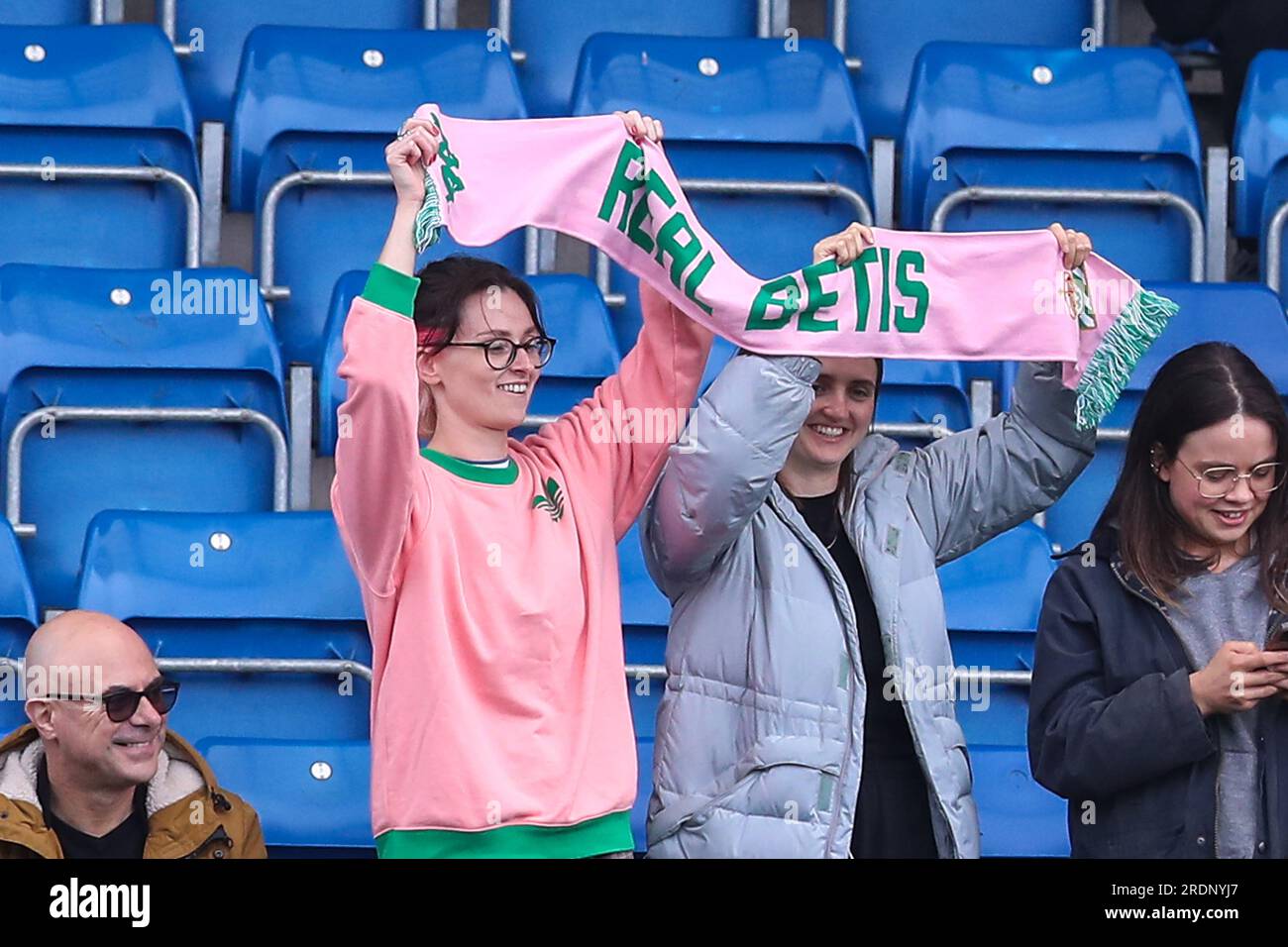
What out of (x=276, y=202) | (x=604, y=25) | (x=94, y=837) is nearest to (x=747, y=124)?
(x=604, y=25)

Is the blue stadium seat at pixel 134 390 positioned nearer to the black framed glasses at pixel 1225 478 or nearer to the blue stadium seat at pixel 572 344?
the blue stadium seat at pixel 572 344

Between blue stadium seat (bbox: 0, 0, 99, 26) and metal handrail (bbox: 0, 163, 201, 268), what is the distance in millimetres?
586

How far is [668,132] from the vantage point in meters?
4.00

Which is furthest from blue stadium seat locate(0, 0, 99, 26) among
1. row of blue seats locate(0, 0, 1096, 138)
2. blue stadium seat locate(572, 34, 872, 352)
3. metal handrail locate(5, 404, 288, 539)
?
metal handrail locate(5, 404, 288, 539)

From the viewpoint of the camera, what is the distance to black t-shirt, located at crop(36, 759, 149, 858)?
2.63m

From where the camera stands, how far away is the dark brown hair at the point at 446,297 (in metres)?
2.42

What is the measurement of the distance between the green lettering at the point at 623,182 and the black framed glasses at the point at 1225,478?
0.71 m

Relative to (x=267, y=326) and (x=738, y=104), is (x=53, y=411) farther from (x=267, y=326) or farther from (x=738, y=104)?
(x=738, y=104)

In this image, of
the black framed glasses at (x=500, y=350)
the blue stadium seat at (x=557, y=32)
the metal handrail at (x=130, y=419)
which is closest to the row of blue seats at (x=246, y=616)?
the metal handrail at (x=130, y=419)

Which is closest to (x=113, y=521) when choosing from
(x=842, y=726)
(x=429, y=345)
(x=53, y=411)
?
(x=53, y=411)

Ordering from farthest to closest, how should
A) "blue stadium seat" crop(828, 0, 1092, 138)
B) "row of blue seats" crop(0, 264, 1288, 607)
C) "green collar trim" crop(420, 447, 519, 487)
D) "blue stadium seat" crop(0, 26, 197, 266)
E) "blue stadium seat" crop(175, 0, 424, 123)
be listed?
"blue stadium seat" crop(828, 0, 1092, 138)
"blue stadium seat" crop(175, 0, 424, 123)
"blue stadium seat" crop(0, 26, 197, 266)
"row of blue seats" crop(0, 264, 1288, 607)
"green collar trim" crop(420, 447, 519, 487)

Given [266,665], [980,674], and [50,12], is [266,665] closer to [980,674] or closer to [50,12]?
[980,674]

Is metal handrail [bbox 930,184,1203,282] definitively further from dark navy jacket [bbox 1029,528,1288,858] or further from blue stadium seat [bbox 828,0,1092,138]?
dark navy jacket [bbox 1029,528,1288,858]

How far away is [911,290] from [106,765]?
3.64 ft
